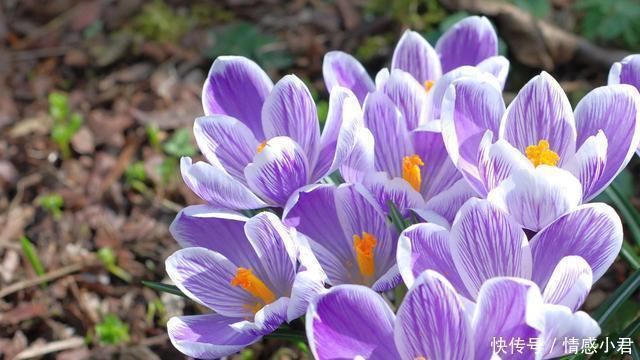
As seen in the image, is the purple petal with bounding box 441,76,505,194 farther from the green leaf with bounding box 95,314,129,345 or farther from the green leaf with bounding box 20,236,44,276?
the green leaf with bounding box 20,236,44,276

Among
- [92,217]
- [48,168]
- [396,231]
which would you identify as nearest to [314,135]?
[396,231]

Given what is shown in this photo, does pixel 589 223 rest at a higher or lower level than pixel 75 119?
higher

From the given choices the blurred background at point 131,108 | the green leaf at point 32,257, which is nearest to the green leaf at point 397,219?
the blurred background at point 131,108

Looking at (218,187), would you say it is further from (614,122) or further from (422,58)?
(614,122)

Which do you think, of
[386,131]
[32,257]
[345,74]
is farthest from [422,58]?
[32,257]

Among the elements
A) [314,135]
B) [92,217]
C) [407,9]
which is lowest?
[92,217]

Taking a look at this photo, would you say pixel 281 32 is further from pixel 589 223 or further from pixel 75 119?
pixel 589 223
